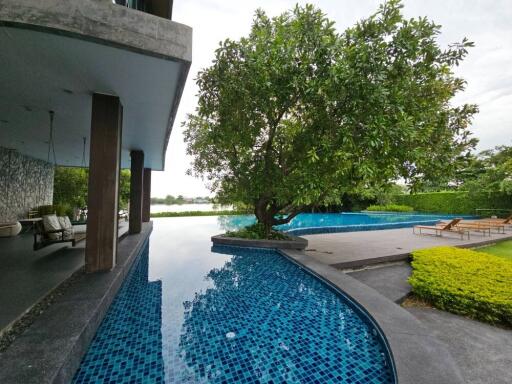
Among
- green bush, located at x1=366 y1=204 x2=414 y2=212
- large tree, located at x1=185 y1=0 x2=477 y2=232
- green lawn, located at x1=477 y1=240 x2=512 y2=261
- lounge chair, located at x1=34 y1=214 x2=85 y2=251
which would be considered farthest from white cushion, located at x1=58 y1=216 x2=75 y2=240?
green bush, located at x1=366 y1=204 x2=414 y2=212

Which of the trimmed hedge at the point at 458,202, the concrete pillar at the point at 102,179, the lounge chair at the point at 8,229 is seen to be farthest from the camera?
the trimmed hedge at the point at 458,202

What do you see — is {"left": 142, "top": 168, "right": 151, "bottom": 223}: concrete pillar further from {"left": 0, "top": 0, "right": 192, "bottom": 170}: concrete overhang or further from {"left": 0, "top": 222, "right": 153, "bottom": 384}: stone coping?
{"left": 0, "top": 222, "right": 153, "bottom": 384}: stone coping

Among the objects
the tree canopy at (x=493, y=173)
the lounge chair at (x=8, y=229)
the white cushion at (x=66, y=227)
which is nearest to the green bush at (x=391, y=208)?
the tree canopy at (x=493, y=173)

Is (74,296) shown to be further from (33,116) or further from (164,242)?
(164,242)

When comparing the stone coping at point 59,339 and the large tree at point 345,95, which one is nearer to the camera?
the stone coping at point 59,339

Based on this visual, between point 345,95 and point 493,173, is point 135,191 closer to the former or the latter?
point 345,95

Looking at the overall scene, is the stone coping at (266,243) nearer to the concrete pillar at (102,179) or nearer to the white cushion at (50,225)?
the concrete pillar at (102,179)

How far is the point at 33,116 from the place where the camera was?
17.4 ft

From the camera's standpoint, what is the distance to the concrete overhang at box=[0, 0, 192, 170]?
7.80ft

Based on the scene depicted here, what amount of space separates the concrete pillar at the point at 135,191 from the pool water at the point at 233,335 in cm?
409

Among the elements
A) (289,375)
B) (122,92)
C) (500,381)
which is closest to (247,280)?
(289,375)

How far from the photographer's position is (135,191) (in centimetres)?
853

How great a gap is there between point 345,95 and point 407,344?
14.3 feet

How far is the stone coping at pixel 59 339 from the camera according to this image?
176 centimetres
